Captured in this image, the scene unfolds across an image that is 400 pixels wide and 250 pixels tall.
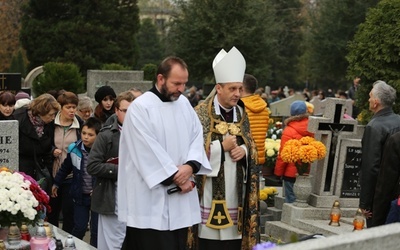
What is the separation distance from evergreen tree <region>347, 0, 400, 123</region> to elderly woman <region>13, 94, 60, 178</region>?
17.1 ft

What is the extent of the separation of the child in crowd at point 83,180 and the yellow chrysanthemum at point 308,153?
239 cm

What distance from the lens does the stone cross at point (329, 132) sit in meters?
9.46

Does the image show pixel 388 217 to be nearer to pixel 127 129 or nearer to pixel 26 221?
pixel 127 129

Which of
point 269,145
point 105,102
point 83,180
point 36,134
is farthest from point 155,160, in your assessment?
point 269,145

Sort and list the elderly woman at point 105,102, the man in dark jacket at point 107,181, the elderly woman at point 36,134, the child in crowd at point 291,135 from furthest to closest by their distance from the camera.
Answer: the child in crowd at point 291,135
the elderly woman at point 105,102
the elderly woman at point 36,134
the man in dark jacket at point 107,181

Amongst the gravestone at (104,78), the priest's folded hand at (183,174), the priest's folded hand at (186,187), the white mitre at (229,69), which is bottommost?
the gravestone at (104,78)

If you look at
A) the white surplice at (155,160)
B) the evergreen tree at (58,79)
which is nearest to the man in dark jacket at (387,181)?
the white surplice at (155,160)

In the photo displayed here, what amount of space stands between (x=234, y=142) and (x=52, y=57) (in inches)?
1241

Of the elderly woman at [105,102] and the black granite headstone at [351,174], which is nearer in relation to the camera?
the elderly woman at [105,102]

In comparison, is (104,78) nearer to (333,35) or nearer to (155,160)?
(155,160)

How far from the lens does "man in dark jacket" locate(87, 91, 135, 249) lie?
24.1 feet

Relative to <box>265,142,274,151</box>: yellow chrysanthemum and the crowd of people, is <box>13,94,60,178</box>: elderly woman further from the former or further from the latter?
<box>265,142,274,151</box>: yellow chrysanthemum

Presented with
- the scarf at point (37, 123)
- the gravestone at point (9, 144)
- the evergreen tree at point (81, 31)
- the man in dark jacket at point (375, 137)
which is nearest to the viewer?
the man in dark jacket at point (375, 137)

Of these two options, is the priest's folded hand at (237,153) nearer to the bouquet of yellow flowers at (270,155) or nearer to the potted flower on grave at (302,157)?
the potted flower on grave at (302,157)
